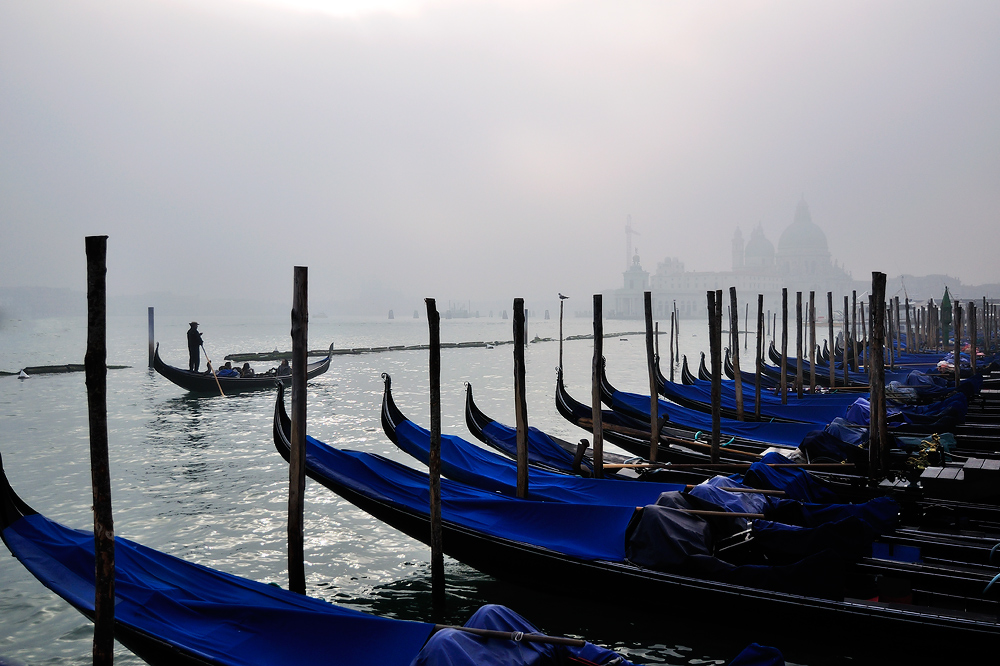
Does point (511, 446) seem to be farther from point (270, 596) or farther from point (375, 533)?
point (270, 596)

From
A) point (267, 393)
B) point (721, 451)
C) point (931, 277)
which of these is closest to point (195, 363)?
point (267, 393)

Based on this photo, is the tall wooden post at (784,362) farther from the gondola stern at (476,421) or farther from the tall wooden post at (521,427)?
the tall wooden post at (521,427)

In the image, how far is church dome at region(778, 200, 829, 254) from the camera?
9588 centimetres

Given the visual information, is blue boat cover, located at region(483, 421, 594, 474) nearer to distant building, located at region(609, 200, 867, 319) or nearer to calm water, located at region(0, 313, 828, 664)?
calm water, located at region(0, 313, 828, 664)

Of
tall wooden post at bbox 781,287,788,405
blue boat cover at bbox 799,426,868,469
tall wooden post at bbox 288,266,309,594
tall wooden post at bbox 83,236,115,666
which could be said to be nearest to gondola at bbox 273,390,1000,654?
tall wooden post at bbox 288,266,309,594

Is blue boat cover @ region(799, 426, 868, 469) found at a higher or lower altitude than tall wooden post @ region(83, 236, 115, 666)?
lower

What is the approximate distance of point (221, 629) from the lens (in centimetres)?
237

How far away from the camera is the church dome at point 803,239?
95.9 metres

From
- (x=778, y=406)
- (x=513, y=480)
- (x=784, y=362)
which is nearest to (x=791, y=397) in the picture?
(x=784, y=362)

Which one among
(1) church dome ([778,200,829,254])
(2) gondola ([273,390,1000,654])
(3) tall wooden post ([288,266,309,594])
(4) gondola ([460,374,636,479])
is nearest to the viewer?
(2) gondola ([273,390,1000,654])

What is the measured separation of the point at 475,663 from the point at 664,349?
31.2 meters

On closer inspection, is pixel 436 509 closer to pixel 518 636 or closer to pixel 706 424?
pixel 518 636

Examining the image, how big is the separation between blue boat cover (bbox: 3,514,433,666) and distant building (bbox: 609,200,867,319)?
260 ft

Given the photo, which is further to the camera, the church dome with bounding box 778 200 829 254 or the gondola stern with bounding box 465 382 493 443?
the church dome with bounding box 778 200 829 254
